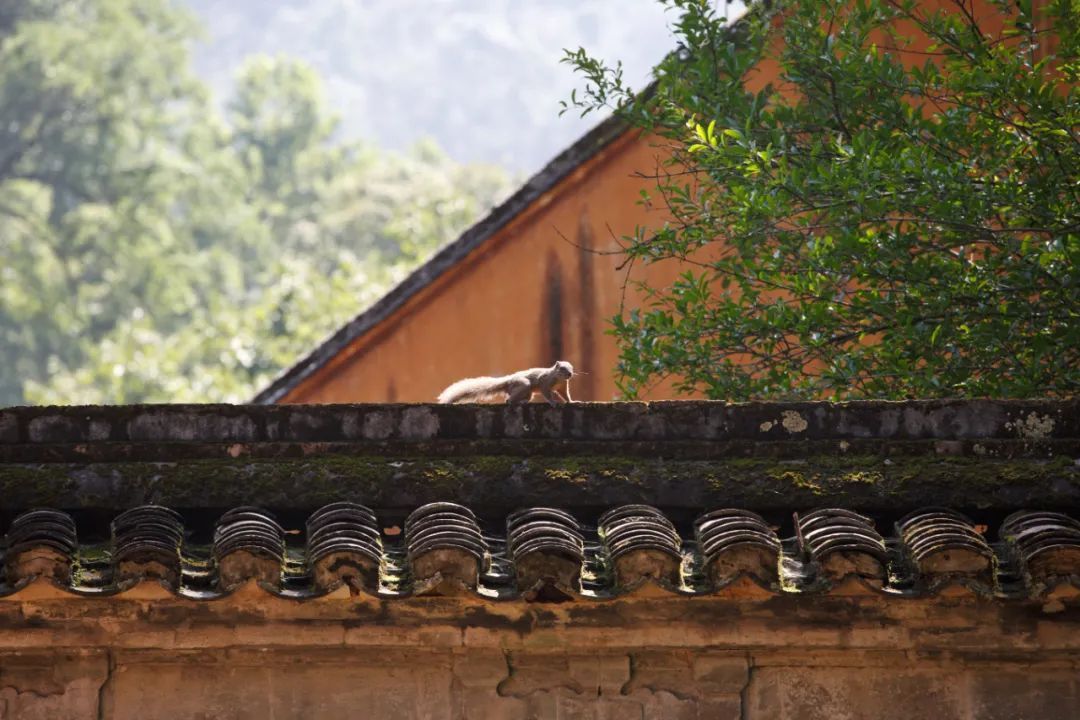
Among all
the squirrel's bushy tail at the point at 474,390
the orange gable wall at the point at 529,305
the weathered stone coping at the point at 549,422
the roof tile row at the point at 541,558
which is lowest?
the roof tile row at the point at 541,558

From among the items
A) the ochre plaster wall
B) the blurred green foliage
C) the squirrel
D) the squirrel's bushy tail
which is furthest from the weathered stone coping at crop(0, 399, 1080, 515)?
the blurred green foliage

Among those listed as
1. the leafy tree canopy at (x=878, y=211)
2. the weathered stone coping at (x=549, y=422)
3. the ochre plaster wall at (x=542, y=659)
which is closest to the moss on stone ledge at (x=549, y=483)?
the weathered stone coping at (x=549, y=422)

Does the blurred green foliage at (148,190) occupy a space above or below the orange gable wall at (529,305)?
above

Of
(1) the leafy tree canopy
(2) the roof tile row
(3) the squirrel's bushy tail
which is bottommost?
(2) the roof tile row

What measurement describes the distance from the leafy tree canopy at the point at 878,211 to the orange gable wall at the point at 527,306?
3832 mm

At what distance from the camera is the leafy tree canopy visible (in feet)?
30.3

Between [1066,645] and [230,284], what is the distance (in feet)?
177

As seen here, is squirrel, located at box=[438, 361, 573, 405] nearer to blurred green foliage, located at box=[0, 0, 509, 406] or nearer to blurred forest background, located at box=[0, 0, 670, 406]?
blurred forest background, located at box=[0, 0, 670, 406]

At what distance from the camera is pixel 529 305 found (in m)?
15.3

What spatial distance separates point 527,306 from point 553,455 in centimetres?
896

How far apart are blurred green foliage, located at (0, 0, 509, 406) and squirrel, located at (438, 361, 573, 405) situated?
106ft

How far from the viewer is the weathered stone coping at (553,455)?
20.5 feet

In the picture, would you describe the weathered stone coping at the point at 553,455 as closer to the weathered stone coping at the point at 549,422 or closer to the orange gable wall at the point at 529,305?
the weathered stone coping at the point at 549,422

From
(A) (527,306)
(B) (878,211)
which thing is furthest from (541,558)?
(A) (527,306)
